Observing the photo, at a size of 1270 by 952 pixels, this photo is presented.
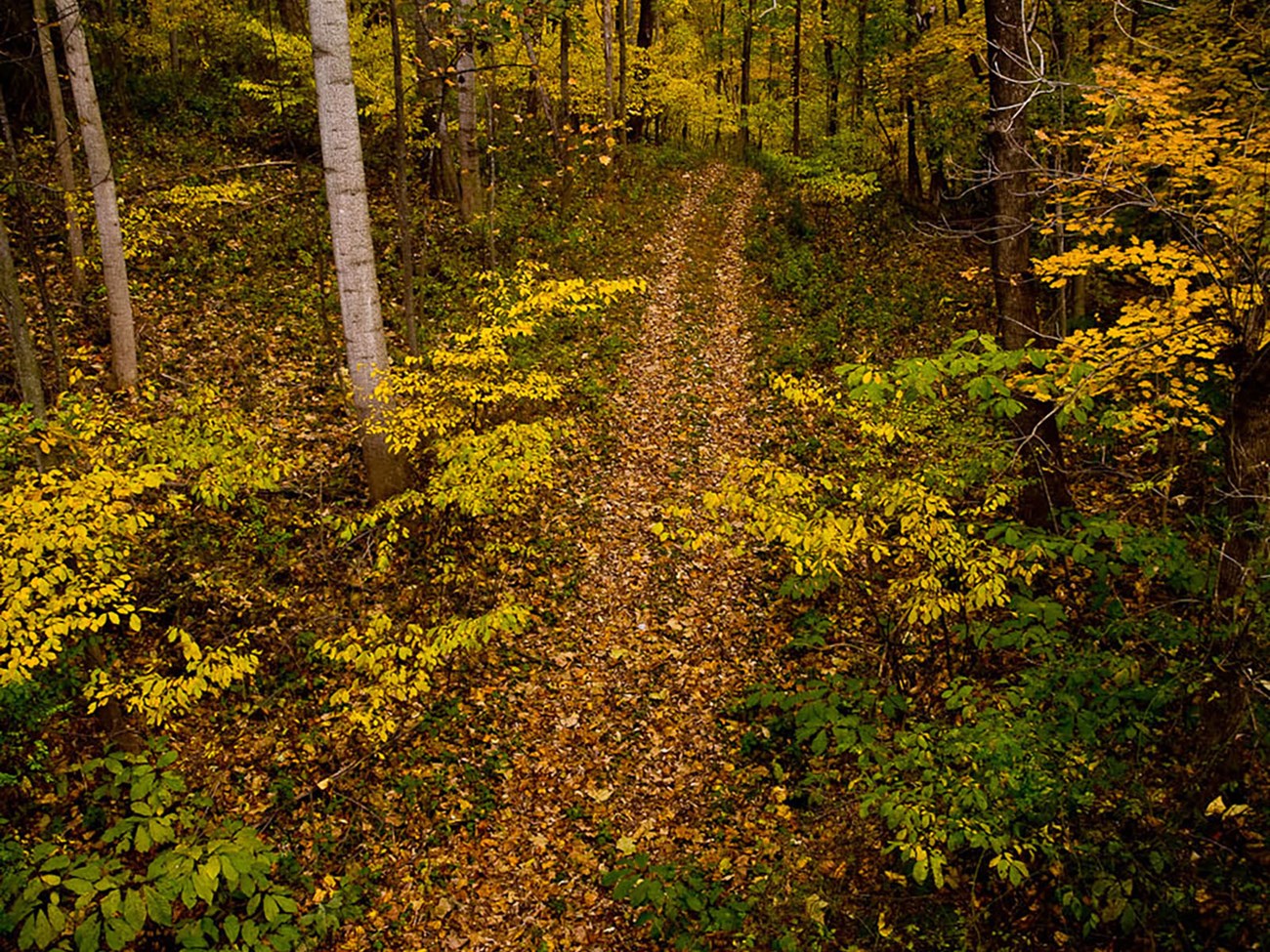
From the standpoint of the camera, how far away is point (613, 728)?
6.82 meters

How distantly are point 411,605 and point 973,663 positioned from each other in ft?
18.1

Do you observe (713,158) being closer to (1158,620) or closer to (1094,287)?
(1094,287)

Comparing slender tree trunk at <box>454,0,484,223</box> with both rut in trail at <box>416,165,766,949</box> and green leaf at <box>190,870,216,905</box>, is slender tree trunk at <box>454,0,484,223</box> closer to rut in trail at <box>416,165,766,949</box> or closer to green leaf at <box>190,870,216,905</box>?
rut in trail at <box>416,165,766,949</box>

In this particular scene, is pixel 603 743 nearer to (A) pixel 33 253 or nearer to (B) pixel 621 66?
(A) pixel 33 253

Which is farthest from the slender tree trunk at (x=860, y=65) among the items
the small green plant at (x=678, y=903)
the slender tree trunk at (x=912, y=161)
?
the small green plant at (x=678, y=903)

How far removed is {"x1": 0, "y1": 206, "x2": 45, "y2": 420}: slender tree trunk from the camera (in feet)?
20.3

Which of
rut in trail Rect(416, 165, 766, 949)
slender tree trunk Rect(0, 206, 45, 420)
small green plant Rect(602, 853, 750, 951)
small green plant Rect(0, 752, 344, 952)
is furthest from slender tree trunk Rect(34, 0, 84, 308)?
small green plant Rect(602, 853, 750, 951)

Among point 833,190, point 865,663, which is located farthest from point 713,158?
point 865,663

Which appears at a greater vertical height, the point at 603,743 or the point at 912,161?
the point at 912,161

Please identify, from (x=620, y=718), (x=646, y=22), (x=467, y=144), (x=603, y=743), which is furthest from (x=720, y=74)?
(x=603, y=743)

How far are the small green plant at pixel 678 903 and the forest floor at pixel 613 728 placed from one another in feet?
0.88

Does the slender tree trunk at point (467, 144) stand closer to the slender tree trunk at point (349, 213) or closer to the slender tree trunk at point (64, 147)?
the slender tree trunk at point (64, 147)

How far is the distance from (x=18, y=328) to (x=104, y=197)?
3.92m

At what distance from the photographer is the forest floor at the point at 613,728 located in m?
5.36
